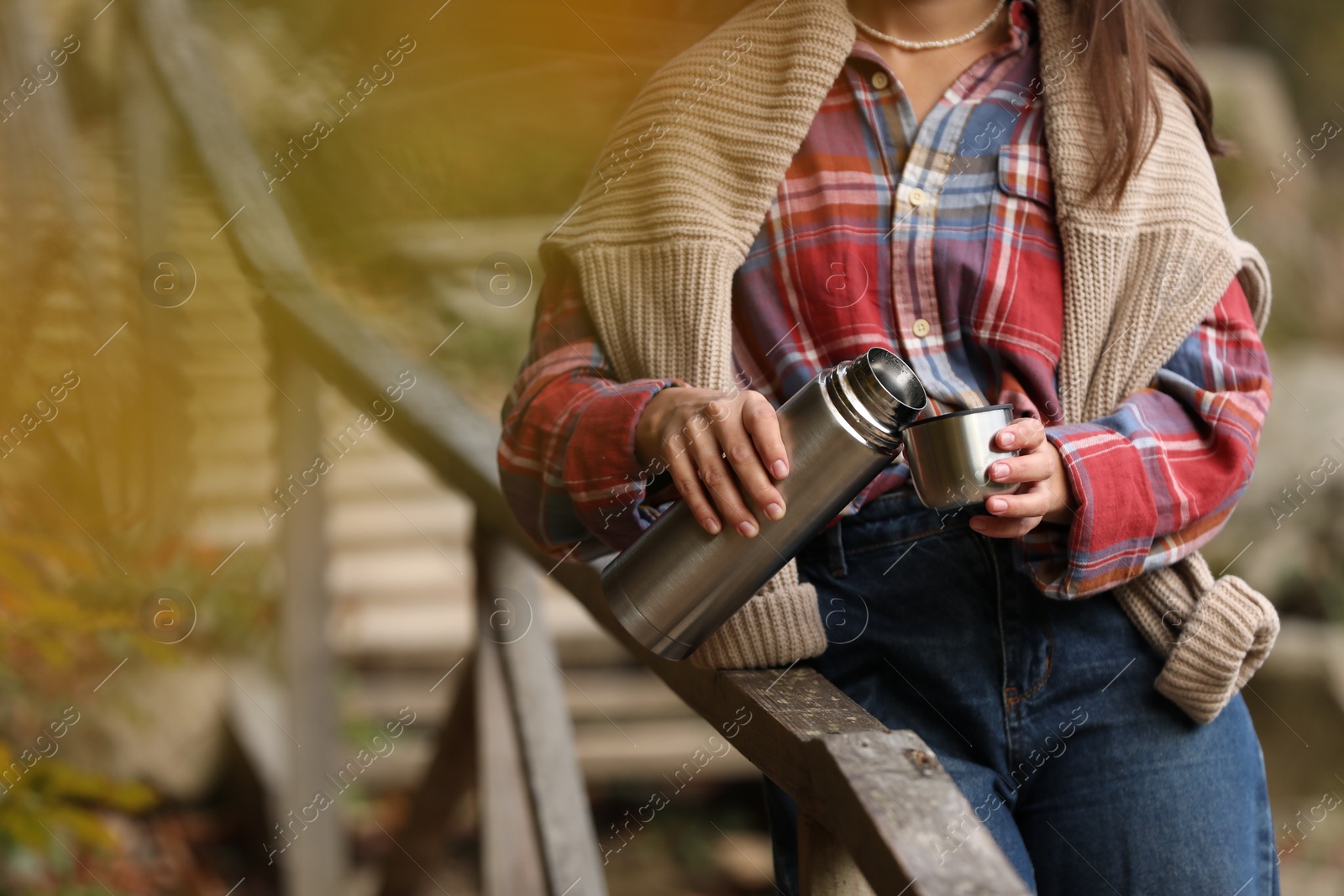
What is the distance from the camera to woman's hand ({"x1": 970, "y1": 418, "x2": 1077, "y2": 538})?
2.67 feet

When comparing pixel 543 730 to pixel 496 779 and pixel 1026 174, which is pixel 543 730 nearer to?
pixel 496 779

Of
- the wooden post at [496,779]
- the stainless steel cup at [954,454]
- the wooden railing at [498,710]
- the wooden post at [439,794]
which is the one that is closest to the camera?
the wooden railing at [498,710]

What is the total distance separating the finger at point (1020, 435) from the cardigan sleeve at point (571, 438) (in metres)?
0.29

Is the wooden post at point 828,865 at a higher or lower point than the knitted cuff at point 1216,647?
higher

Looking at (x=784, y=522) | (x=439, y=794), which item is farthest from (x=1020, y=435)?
(x=439, y=794)

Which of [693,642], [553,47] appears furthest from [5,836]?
[553,47]

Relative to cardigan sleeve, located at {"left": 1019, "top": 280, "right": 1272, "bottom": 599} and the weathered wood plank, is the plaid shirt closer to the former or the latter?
cardigan sleeve, located at {"left": 1019, "top": 280, "right": 1272, "bottom": 599}

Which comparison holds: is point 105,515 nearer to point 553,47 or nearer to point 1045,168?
point 553,47

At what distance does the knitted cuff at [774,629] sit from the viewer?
3.18ft

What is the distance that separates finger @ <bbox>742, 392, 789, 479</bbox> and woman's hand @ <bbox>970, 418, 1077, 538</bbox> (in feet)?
0.50

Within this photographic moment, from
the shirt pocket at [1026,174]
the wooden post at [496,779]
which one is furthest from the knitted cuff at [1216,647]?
the wooden post at [496,779]

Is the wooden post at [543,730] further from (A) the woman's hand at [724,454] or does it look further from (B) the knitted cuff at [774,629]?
(A) the woman's hand at [724,454]

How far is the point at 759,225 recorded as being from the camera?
3.34 feet

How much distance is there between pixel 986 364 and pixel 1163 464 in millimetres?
172
